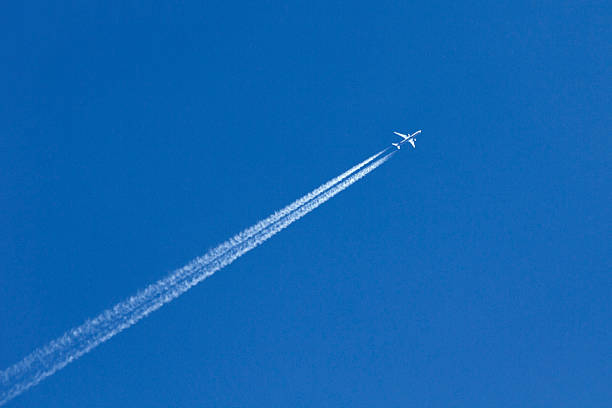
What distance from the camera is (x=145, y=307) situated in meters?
44.6

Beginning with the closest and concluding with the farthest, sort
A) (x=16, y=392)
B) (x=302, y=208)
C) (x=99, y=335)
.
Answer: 1. (x=16, y=392)
2. (x=99, y=335)
3. (x=302, y=208)

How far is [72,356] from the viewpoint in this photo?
4188 cm

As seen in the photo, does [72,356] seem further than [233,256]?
No

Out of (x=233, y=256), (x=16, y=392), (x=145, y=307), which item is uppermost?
(x=233, y=256)

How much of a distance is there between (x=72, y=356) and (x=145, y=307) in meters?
5.17

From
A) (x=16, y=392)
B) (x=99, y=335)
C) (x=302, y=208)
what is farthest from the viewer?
(x=302, y=208)

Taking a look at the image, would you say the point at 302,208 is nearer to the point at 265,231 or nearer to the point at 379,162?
the point at 265,231

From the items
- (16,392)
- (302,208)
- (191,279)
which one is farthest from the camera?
(302,208)

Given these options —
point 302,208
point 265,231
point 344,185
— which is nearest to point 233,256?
point 265,231

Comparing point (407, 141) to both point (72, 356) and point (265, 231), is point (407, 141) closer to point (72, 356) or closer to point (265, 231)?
point (265, 231)

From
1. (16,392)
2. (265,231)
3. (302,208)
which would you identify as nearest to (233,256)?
(265,231)

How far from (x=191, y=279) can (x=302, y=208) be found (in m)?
9.52

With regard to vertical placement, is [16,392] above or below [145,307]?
below

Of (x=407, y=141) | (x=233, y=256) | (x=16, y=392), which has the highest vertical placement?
(x=407, y=141)
